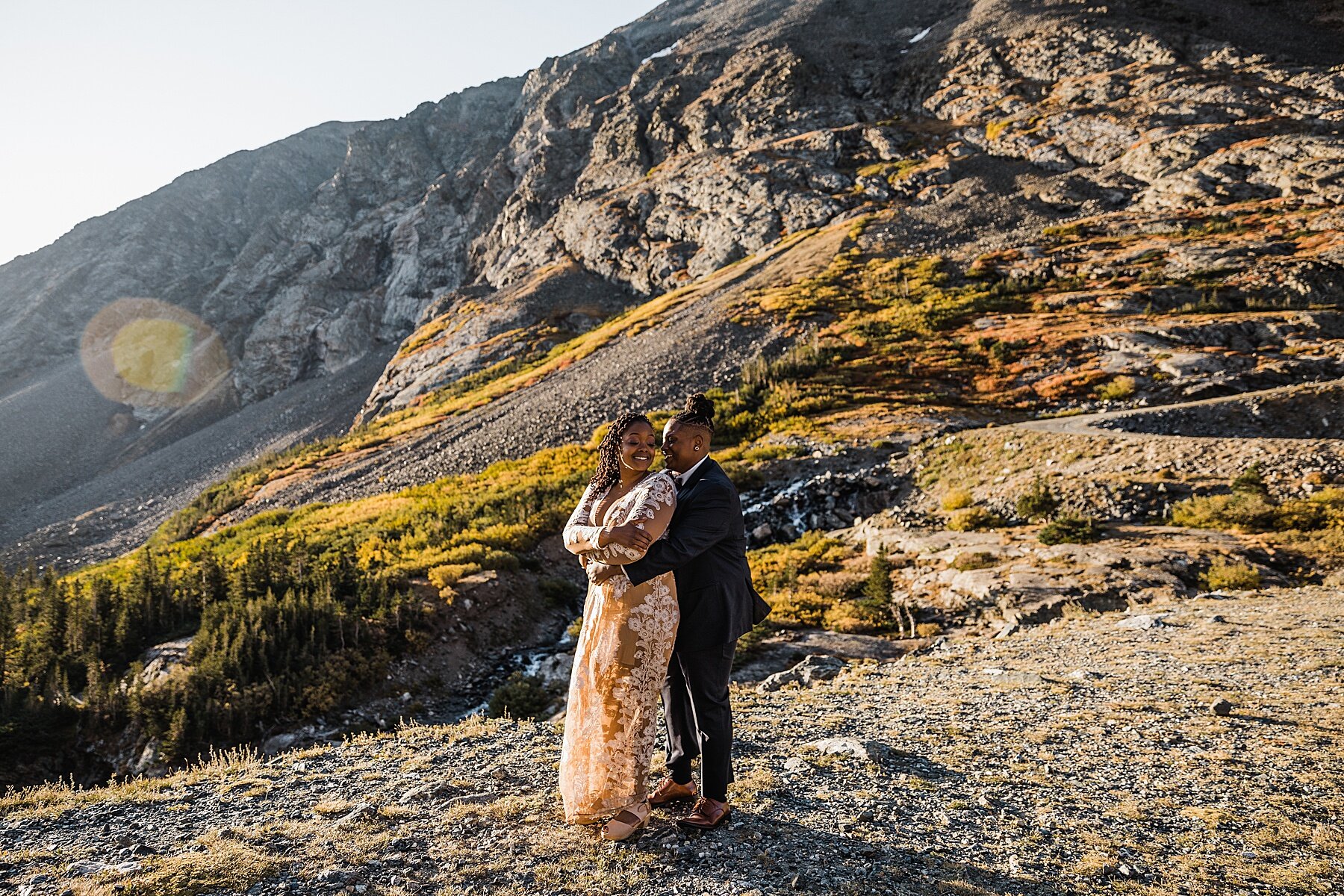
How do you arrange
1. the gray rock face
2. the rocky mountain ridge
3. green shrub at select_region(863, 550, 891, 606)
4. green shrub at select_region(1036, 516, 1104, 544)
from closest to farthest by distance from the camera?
green shrub at select_region(863, 550, 891, 606) < green shrub at select_region(1036, 516, 1104, 544) < the rocky mountain ridge < the gray rock face

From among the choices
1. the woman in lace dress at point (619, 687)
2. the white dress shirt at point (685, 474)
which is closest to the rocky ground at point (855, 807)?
the woman in lace dress at point (619, 687)

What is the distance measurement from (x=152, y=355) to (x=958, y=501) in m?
119

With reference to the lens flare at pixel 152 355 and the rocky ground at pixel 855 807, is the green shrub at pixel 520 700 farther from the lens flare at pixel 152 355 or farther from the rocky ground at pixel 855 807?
the lens flare at pixel 152 355

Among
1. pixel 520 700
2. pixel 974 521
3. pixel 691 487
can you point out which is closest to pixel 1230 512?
pixel 974 521

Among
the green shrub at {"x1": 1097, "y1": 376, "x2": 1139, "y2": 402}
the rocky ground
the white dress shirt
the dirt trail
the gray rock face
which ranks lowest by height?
the green shrub at {"x1": 1097, "y1": 376, "x2": 1139, "y2": 402}

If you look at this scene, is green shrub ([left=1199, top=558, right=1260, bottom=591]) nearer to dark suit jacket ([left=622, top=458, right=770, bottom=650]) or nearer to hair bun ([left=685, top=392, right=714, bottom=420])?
dark suit jacket ([left=622, top=458, right=770, bottom=650])

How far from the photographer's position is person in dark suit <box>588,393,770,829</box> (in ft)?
13.3

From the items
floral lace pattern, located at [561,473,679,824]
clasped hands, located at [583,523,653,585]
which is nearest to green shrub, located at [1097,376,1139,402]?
floral lace pattern, located at [561,473,679,824]

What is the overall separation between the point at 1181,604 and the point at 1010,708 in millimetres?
5623

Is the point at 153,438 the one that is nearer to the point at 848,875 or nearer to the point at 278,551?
the point at 278,551

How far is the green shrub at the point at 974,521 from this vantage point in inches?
598

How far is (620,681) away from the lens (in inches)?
160

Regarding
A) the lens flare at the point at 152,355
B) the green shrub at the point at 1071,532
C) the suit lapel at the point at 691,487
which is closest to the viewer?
the suit lapel at the point at 691,487

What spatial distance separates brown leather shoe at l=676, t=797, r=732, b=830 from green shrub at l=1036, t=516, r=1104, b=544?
11.7 meters
